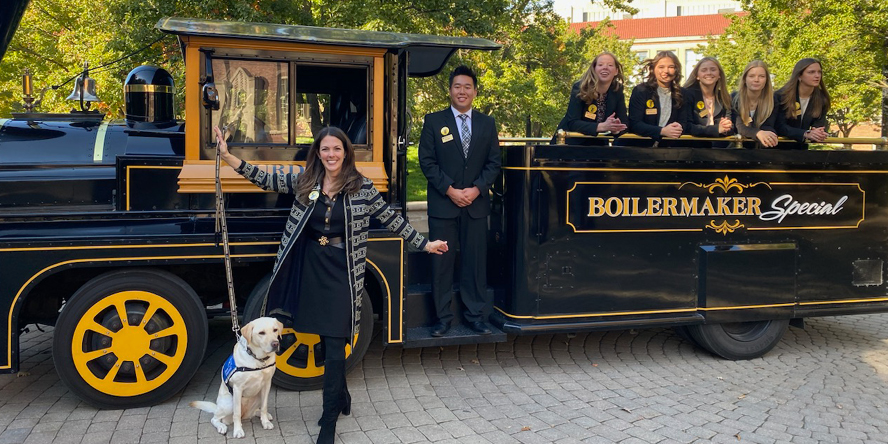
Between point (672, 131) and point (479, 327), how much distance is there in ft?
6.43

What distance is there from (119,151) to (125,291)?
4.60ft

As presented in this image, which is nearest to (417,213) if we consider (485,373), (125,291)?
(485,373)

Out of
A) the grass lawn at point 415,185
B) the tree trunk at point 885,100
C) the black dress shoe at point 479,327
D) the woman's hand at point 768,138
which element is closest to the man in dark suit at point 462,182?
the black dress shoe at point 479,327

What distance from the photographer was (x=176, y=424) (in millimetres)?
4340

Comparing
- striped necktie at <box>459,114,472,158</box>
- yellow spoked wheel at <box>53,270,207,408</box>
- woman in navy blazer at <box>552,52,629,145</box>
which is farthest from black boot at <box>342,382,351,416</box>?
woman in navy blazer at <box>552,52,629,145</box>

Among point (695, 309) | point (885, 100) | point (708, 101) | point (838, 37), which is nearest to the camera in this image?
point (695, 309)

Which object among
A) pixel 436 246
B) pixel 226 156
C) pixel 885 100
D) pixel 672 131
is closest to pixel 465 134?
pixel 436 246

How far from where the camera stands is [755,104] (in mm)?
5906

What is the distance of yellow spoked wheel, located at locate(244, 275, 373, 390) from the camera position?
4770 millimetres

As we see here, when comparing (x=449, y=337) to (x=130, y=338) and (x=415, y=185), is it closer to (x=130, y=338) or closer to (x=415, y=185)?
(x=130, y=338)

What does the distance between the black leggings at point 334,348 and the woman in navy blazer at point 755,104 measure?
11.7ft

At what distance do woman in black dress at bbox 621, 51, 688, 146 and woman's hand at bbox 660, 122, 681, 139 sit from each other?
0.14 m

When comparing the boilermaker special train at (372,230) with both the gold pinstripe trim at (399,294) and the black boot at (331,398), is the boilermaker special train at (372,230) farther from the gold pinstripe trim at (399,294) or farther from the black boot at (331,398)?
the black boot at (331,398)

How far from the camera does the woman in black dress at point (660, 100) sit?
563 centimetres
